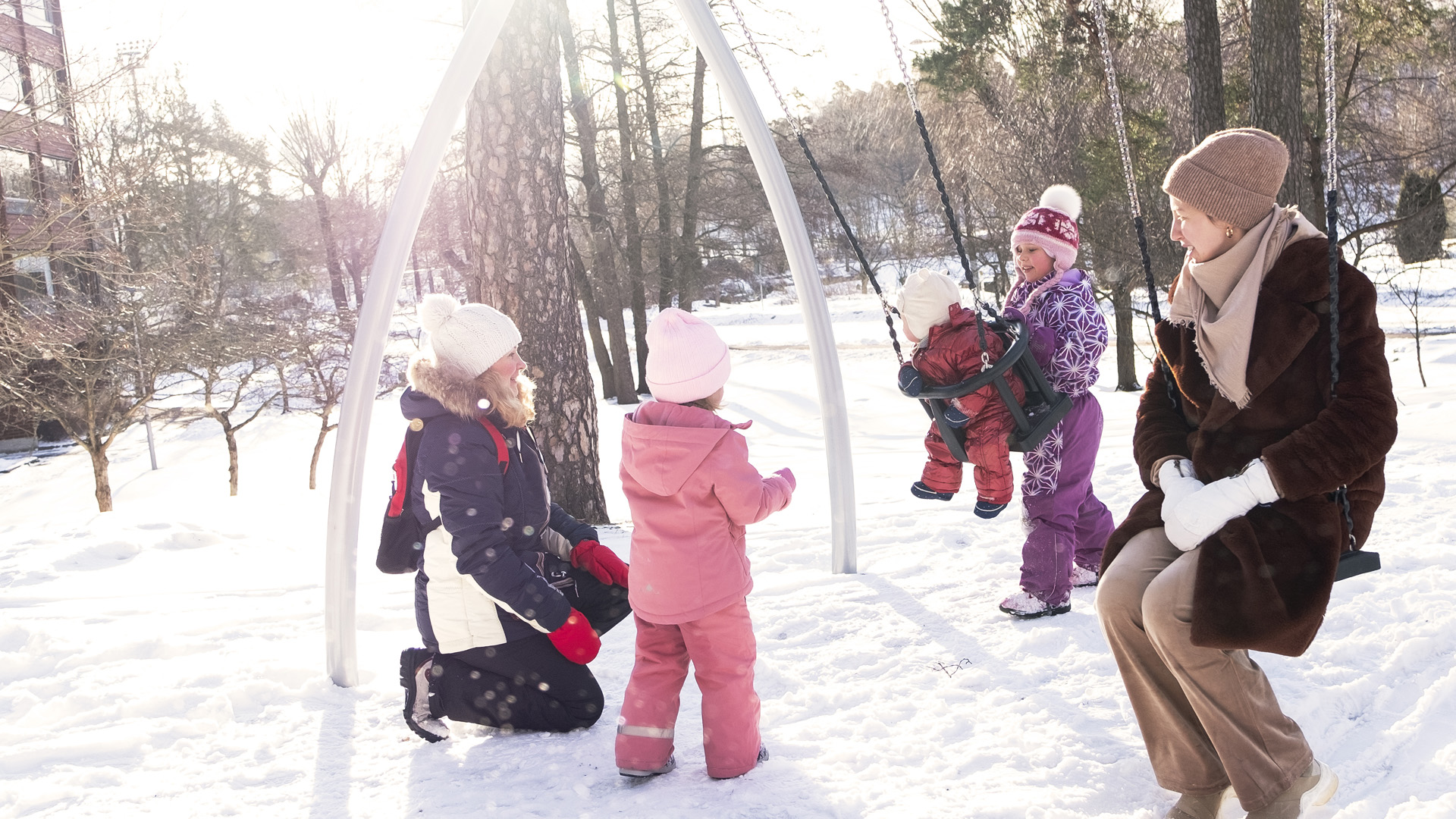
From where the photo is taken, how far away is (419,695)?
293cm

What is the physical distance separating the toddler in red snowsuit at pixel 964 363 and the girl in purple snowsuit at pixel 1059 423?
273 mm

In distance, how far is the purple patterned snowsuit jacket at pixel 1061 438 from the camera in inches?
136

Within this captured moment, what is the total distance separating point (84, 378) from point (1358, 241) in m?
19.0

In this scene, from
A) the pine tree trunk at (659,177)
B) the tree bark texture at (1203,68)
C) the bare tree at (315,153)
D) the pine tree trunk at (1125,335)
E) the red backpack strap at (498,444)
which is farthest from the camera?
the bare tree at (315,153)

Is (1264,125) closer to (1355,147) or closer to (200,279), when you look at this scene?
(1355,147)

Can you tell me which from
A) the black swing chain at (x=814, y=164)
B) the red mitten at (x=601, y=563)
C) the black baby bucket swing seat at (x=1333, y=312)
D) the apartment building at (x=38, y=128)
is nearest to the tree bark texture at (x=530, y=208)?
the black swing chain at (x=814, y=164)

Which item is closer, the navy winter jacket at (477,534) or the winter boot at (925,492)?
the navy winter jacket at (477,534)

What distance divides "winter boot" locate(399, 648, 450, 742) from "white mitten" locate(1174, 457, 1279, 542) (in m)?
2.14

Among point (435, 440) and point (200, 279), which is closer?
point (435, 440)

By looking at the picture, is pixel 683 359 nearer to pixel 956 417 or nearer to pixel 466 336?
pixel 466 336

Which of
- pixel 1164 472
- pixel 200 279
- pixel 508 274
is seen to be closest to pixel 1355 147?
pixel 508 274

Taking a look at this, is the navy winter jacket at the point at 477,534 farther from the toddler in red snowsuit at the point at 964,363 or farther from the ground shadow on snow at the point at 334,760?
the toddler in red snowsuit at the point at 964,363

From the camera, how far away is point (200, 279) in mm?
15617

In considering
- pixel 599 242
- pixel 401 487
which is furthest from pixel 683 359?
pixel 599 242
